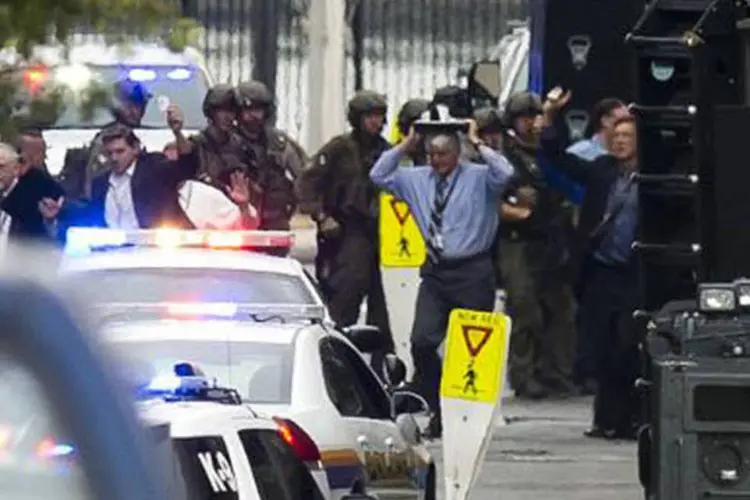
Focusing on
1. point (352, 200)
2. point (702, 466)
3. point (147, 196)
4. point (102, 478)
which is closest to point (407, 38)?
point (352, 200)

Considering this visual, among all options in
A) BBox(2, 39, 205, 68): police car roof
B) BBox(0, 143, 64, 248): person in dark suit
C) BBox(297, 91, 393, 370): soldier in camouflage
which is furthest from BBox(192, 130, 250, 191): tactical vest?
BBox(2, 39, 205, 68): police car roof

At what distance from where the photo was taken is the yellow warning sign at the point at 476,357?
1450 centimetres

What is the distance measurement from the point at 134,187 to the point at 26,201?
809 mm

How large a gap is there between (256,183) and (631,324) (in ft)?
7.86

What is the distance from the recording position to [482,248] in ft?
57.8

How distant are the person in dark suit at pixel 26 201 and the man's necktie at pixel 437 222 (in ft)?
7.19

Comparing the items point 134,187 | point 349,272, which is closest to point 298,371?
point 134,187

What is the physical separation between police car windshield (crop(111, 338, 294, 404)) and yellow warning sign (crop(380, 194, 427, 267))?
21.6ft

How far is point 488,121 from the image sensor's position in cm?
1980

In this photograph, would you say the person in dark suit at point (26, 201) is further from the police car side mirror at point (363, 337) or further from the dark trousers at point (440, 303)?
the police car side mirror at point (363, 337)

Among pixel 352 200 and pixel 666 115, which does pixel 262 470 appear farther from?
pixel 352 200

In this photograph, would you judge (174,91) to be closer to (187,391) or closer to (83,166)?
(83,166)

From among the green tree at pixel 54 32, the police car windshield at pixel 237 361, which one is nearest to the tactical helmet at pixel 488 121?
the police car windshield at pixel 237 361

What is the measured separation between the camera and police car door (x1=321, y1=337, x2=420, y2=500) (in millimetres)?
12125
